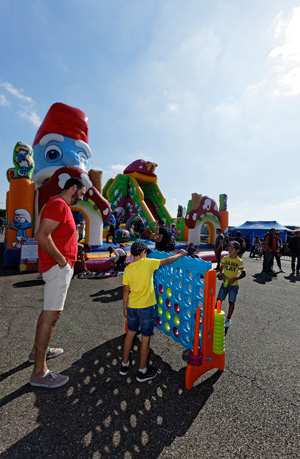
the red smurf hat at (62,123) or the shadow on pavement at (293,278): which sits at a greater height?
the red smurf hat at (62,123)

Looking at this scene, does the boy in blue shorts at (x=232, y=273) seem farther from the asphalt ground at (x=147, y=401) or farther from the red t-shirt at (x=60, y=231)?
the red t-shirt at (x=60, y=231)

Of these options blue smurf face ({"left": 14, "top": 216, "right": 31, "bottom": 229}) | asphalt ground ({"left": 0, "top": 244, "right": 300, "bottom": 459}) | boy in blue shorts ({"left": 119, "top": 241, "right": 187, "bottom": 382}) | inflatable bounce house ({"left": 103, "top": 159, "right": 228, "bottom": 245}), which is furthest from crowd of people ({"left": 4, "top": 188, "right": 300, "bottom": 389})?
inflatable bounce house ({"left": 103, "top": 159, "right": 228, "bottom": 245})

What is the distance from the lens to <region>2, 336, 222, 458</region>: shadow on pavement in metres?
1.53

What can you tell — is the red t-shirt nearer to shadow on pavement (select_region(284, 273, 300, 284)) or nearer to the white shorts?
the white shorts

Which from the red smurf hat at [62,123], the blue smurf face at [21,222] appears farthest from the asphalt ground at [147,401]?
the red smurf hat at [62,123]

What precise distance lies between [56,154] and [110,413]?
1033cm

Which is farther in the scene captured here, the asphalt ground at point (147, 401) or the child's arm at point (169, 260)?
the child's arm at point (169, 260)

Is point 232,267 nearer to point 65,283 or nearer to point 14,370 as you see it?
point 65,283

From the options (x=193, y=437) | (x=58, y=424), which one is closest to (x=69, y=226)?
(x=58, y=424)

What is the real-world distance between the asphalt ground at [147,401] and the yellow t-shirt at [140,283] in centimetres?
84

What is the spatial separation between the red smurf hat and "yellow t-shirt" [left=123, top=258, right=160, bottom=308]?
32.9ft

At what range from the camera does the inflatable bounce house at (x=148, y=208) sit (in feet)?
43.5

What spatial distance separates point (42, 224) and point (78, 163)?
8916mm

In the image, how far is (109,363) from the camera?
2537 mm
